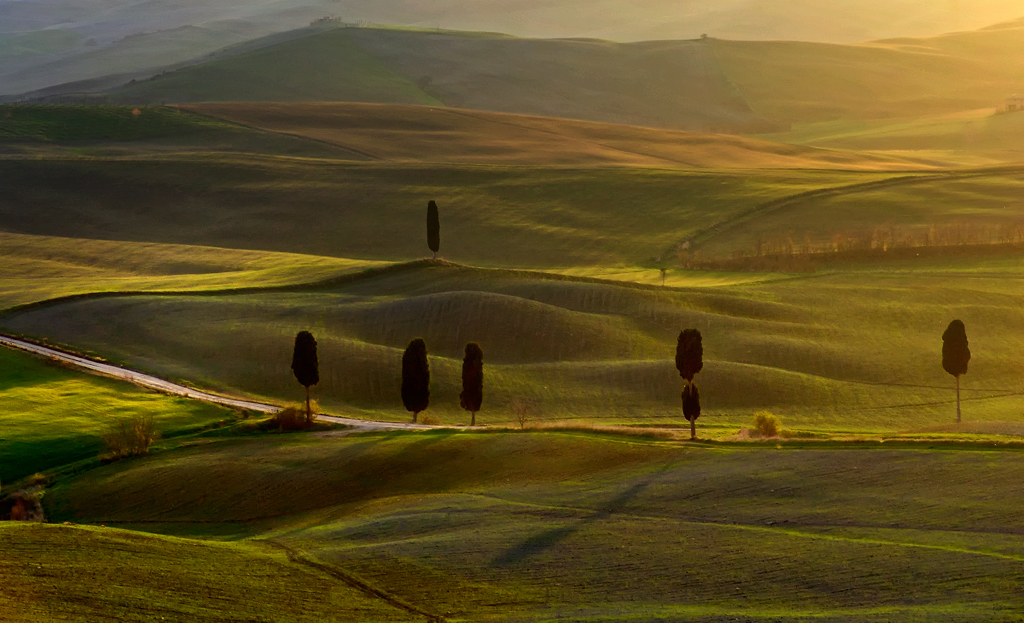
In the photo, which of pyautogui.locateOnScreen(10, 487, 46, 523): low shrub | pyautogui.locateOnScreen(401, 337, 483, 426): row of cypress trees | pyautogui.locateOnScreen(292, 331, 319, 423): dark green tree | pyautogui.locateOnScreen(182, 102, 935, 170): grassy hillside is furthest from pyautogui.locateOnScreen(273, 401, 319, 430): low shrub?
pyautogui.locateOnScreen(182, 102, 935, 170): grassy hillside

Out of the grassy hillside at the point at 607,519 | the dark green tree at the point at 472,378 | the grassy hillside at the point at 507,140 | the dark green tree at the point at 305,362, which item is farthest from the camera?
the grassy hillside at the point at 507,140

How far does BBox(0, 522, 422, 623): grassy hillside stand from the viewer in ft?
73.9

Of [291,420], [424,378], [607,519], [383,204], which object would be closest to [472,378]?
[424,378]

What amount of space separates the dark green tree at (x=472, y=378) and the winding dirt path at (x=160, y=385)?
225 cm

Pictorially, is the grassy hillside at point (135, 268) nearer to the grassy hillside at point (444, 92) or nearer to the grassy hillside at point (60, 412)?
the grassy hillside at point (60, 412)

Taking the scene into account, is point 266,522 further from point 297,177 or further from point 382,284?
point 297,177

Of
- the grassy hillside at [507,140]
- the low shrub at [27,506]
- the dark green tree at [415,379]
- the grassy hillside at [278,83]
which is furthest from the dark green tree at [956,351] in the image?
the grassy hillside at [278,83]

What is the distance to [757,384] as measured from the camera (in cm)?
5475

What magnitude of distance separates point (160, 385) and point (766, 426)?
1094 inches

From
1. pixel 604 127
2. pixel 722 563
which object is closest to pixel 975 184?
pixel 604 127

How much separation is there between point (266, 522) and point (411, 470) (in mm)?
5083

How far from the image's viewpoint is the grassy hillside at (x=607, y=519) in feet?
77.9

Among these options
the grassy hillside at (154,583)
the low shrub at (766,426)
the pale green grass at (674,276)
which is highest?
the pale green grass at (674,276)

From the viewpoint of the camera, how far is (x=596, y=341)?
62281 millimetres
